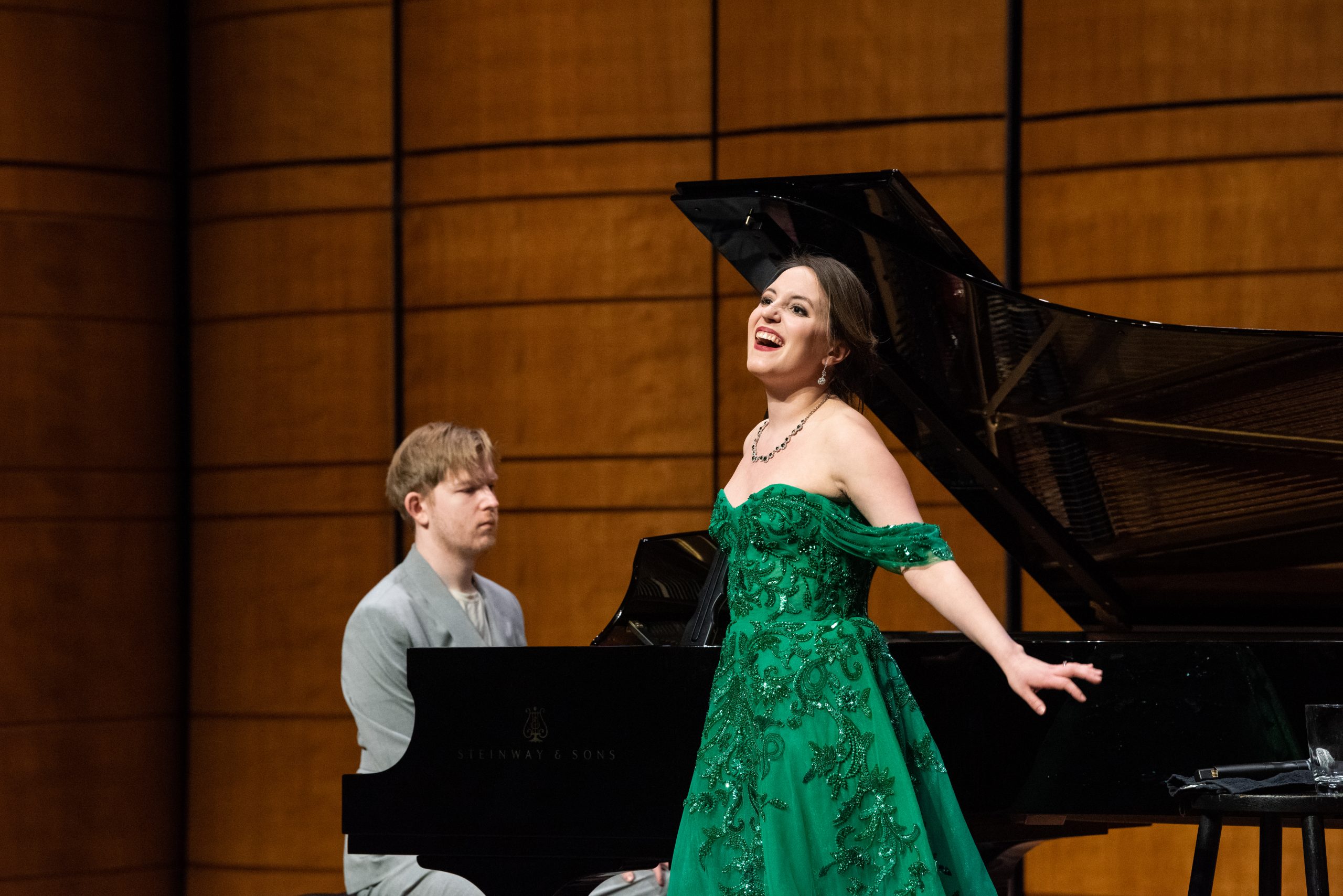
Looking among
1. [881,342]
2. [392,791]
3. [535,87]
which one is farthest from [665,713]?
[535,87]

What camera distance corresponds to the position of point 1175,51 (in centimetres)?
422

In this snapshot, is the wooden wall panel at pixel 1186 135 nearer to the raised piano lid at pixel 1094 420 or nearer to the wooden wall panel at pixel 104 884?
the raised piano lid at pixel 1094 420

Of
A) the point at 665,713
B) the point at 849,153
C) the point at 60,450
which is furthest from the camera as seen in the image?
the point at 60,450

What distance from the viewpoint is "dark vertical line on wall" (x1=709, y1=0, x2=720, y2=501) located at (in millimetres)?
4570

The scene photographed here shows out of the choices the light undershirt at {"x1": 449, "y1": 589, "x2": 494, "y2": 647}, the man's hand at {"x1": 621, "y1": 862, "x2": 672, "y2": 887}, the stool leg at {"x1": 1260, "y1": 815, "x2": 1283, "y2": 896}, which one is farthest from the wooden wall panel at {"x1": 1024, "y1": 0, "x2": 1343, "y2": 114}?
the man's hand at {"x1": 621, "y1": 862, "x2": 672, "y2": 887}

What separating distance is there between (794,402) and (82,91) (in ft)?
12.0

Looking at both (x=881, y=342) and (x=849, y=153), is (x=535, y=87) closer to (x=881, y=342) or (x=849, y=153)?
(x=849, y=153)

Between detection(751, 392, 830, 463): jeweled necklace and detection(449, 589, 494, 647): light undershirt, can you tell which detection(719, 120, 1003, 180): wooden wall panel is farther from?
detection(751, 392, 830, 463): jeweled necklace

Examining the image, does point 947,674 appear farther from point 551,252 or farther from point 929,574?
point 551,252

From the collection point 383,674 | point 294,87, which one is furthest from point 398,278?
point 383,674

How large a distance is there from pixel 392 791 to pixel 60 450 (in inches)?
106

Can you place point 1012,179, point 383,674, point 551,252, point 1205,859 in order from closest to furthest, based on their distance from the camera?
1. point 1205,859
2. point 383,674
3. point 1012,179
4. point 551,252

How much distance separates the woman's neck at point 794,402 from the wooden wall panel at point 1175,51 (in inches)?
105

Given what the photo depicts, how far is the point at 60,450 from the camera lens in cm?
481
